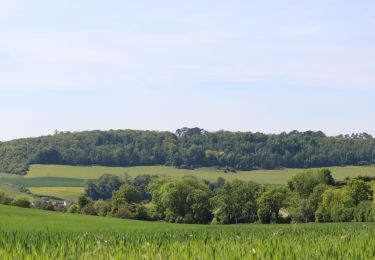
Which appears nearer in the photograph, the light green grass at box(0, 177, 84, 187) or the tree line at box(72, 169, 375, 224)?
the tree line at box(72, 169, 375, 224)

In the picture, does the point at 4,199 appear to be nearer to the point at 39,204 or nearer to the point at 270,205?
the point at 39,204

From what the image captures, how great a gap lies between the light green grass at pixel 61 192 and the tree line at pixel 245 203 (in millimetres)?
47505

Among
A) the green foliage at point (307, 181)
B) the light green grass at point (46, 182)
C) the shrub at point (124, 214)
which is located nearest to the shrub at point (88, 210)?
the shrub at point (124, 214)

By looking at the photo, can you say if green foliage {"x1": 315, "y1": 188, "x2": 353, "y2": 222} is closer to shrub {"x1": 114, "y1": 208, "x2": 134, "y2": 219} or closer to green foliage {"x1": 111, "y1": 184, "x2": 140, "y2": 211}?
shrub {"x1": 114, "y1": 208, "x2": 134, "y2": 219}

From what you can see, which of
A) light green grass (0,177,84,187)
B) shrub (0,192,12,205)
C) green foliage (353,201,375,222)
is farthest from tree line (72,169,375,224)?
light green grass (0,177,84,187)

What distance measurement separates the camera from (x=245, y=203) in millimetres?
103875

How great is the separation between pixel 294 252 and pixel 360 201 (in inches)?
3395

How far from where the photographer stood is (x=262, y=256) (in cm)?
1044

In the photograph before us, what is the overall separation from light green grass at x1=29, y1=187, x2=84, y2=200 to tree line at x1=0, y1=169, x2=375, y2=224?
156 feet

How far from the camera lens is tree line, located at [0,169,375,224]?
3770 inches

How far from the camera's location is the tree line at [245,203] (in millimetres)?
95750

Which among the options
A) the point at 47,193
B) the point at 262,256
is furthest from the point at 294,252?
the point at 47,193

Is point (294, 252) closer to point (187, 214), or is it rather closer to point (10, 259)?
point (10, 259)

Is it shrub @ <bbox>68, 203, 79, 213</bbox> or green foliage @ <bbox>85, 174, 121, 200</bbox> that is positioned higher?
green foliage @ <bbox>85, 174, 121, 200</bbox>
